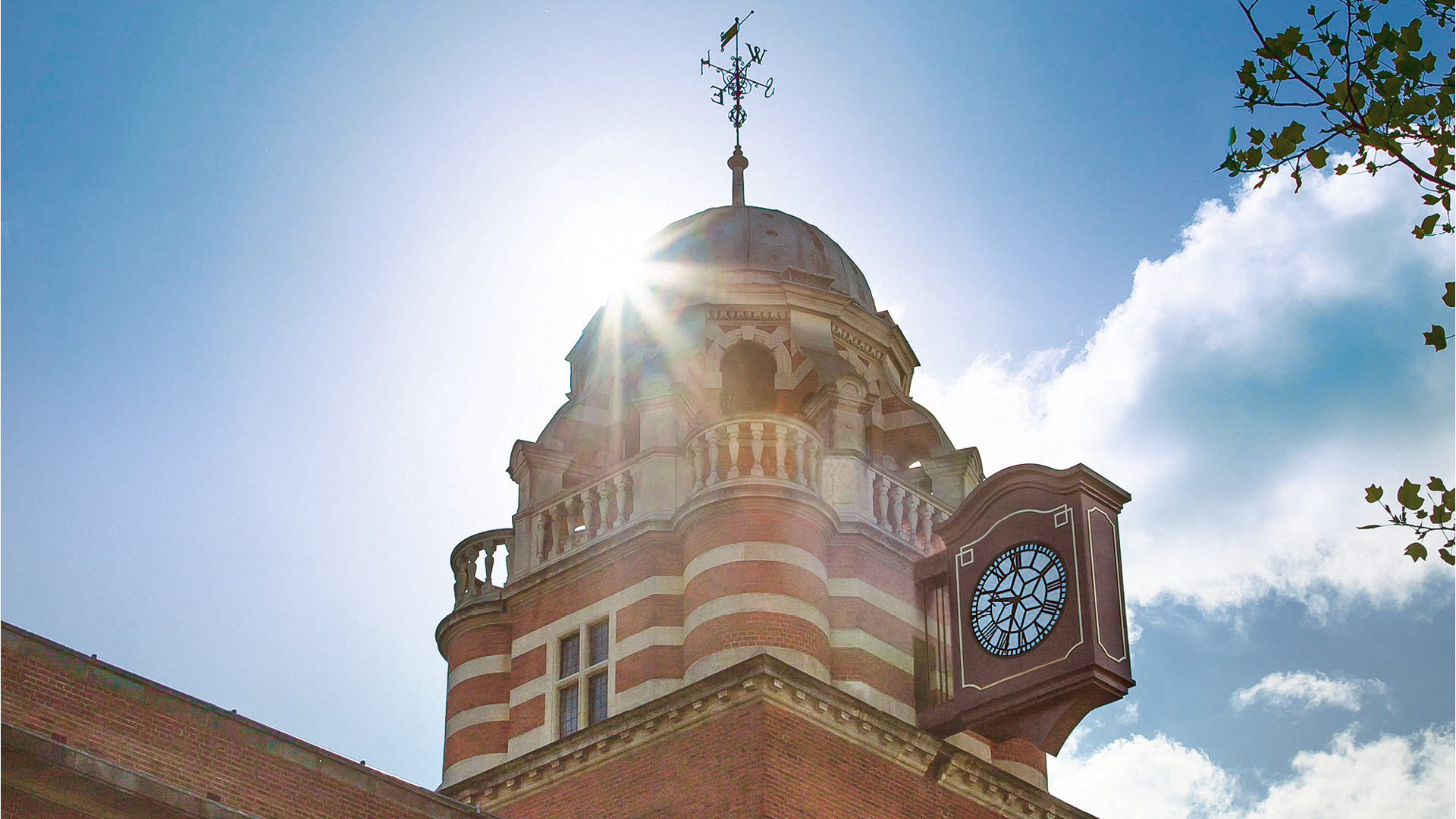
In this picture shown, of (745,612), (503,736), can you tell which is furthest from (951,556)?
(503,736)

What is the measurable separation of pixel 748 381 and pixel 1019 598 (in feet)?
25.5

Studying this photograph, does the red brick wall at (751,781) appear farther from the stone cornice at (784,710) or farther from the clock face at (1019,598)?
the clock face at (1019,598)

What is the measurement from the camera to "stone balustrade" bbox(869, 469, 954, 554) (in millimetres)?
27797

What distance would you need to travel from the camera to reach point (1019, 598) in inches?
987

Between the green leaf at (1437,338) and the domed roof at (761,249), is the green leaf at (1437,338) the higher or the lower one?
the lower one

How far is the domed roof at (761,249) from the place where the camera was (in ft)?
104

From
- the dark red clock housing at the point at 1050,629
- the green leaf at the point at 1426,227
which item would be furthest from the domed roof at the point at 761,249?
the green leaf at the point at 1426,227

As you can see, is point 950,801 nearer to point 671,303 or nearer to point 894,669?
point 894,669

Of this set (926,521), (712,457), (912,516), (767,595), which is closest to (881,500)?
(912,516)

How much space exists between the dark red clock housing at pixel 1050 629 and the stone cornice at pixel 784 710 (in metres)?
0.62

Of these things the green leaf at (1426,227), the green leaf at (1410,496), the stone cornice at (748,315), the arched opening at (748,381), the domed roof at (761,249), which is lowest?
the green leaf at (1410,496)

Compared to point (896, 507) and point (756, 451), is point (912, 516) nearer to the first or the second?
point (896, 507)

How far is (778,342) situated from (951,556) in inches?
214

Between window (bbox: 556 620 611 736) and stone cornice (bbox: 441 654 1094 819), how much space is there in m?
1.24
